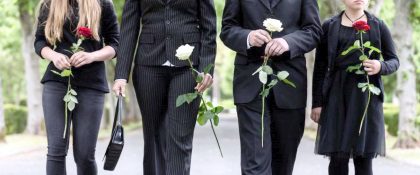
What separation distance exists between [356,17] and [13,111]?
25016mm

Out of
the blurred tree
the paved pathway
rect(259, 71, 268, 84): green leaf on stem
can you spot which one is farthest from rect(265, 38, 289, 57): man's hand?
the blurred tree

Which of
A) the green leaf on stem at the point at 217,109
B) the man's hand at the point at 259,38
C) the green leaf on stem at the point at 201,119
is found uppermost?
the man's hand at the point at 259,38

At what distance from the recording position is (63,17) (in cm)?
588

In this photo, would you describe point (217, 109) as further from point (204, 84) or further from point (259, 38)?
point (259, 38)

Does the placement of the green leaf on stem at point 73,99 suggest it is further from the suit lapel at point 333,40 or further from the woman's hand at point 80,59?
the suit lapel at point 333,40

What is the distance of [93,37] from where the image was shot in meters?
5.93

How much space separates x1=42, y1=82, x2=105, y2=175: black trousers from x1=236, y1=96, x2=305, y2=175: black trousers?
3.64 feet

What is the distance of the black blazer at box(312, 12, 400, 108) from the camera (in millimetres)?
5910

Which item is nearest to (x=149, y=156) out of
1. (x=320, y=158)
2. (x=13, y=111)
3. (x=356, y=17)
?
(x=356, y=17)

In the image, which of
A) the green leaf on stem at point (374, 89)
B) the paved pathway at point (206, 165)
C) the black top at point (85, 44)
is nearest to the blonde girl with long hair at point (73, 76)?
the black top at point (85, 44)

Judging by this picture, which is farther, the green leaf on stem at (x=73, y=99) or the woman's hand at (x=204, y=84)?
the green leaf on stem at (x=73, y=99)

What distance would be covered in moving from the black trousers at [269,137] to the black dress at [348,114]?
0.46m

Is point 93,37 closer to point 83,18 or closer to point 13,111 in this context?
point 83,18

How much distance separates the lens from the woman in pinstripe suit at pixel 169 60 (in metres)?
5.51
